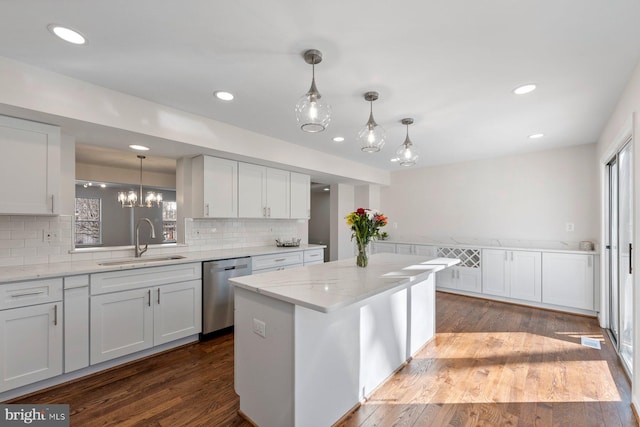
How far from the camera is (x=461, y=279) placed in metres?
4.70

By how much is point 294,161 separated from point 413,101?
187 centimetres

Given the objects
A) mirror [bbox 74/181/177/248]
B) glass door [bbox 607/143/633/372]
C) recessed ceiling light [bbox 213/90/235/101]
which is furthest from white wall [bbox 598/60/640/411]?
mirror [bbox 74/181/177/248]

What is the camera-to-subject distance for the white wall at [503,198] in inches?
157

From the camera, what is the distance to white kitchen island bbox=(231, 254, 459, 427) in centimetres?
152

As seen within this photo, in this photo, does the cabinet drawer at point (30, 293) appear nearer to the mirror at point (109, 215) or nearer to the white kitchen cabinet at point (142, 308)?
the white kitchen cabinet at point (142, 308)

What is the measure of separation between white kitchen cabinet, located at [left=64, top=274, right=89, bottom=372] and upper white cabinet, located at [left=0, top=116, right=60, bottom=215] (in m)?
0.62

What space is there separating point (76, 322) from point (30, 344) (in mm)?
266

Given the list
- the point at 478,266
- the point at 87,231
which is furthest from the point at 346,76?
the point at 87,231

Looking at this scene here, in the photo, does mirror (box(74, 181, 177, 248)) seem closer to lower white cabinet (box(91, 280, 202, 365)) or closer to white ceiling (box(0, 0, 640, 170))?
lower white cabinet (box(91, 280, 202, 365))

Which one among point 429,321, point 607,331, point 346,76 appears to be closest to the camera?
point 346,76

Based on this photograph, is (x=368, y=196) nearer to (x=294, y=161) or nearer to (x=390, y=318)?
(x=294, y=161)

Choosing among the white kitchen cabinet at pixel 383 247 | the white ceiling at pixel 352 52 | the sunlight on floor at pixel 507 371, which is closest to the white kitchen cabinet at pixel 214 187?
the white ceiling at pixel 352 52

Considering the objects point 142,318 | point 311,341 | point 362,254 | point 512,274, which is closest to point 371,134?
point 362,254

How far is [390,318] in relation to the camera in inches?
90.4
